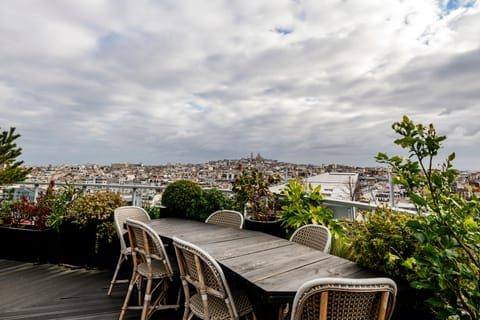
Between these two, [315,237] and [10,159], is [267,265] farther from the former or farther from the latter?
[10,159]

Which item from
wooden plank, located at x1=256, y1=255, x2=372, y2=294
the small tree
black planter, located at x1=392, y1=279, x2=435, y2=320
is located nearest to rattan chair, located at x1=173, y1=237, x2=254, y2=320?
wooden plank, located at x1=256, y1=255, x2=372, y2=294

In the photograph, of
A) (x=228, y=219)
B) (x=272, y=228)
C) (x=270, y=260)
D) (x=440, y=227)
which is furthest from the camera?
(x=272, y=228)

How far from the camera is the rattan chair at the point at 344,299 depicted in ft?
3.85

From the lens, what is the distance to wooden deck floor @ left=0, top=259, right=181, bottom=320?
278 centimetres

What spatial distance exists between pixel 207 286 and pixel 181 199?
2690mm

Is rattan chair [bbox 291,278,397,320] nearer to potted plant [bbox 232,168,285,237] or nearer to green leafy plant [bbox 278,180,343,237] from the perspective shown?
green leafy plant [bbox 278,180,343,237]

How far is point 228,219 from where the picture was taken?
3.45 meters

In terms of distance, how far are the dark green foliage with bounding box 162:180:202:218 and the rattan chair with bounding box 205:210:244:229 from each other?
0.80 metres

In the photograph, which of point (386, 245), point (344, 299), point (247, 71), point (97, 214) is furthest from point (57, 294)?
point (247, 71)

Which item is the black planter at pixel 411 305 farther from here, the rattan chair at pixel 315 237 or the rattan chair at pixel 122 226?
the rattan chair at pixel 122 226

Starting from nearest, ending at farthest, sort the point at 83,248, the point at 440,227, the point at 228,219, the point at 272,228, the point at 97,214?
the point at 440,227
the point at 228,219
the point at 272,228
the point at 97,214
the point at 83,248

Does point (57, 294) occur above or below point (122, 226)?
below

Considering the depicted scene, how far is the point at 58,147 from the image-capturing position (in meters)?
9.80

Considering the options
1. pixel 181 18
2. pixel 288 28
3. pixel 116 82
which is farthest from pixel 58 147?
pixel 288 28
